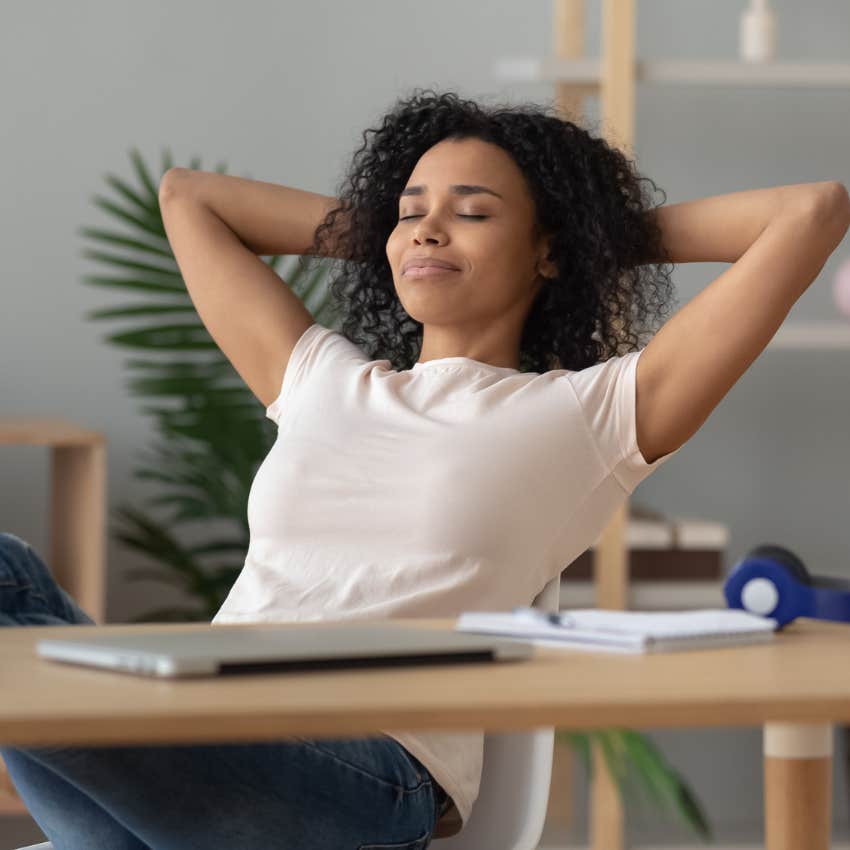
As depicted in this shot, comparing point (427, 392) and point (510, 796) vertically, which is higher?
point (427, 392)

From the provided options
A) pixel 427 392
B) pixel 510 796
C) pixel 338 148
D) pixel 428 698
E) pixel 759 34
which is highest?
pixel 759 34

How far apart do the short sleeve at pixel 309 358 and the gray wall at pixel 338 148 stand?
4.50 ft

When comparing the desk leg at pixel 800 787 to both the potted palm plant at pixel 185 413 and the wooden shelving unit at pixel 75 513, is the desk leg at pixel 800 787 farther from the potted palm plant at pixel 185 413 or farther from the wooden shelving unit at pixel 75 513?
the wooden shelving unit at pixel 75 513

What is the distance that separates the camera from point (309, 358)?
155 centimetres

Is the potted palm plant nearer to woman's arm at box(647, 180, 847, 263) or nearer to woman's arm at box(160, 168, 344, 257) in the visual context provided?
woman's arm at box(160, 168, 344, 257)

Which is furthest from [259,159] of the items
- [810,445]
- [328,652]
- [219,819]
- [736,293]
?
[328,652]

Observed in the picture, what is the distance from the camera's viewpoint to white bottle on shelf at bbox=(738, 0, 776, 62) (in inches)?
108

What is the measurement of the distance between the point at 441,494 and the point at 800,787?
1.30ft

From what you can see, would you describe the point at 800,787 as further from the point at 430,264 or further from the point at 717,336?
the point at 430,264

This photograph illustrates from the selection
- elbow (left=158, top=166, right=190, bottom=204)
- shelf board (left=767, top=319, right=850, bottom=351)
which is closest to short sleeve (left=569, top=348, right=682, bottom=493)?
elbow (left=158, top=166, right=190, bottom=204)

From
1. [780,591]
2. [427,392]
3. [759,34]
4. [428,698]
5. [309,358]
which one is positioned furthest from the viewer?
[759,34]

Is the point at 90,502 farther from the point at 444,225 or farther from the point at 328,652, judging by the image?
the point at 328,652

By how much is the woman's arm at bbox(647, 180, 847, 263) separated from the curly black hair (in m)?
0.02

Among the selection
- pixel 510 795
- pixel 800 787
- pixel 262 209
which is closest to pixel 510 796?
pixel 510 795
